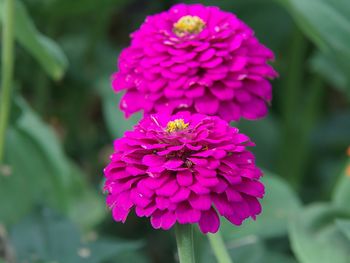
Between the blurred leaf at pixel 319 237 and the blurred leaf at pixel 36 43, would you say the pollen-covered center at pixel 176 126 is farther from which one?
the blurred leaf at pixel 36 43

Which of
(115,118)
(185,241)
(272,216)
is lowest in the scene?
(185,241)

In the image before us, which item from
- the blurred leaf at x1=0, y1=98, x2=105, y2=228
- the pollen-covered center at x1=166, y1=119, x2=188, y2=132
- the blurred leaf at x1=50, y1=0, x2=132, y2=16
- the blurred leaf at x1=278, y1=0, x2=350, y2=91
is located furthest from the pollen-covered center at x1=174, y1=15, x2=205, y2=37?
the blurred leaf at x1=50, y1=0, x2=132, y2=16

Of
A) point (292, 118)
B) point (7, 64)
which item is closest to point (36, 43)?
point (7, 64)

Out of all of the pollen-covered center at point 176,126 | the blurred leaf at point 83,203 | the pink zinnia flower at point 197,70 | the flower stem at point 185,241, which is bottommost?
the flower stem at point 185,241

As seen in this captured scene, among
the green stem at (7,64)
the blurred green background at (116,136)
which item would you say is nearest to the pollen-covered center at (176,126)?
the blurred green background at (116,136)

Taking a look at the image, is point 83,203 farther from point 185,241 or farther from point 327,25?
point 185,241

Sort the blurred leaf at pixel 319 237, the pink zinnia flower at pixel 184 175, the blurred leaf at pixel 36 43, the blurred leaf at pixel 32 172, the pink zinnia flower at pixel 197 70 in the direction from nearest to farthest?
the pink zinnia flower at pixel 184 175 < the pink zinnia flower at pixel 197 70 < the blurred leaf at pixel 319 237 < the blurred leaf at pixel 36 43 < the blurred leaf at pixel 32 172

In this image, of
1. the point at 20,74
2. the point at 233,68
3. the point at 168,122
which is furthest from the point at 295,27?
the point at 168,122
